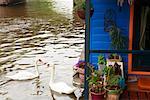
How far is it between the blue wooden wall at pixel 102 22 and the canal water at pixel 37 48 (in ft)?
5.70

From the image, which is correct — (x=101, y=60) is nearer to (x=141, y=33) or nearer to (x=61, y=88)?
(x=141, y=33)

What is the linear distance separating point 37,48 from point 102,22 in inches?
289

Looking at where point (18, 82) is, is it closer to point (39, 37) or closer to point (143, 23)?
point (143, 23)

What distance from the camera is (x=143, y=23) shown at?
8.29m

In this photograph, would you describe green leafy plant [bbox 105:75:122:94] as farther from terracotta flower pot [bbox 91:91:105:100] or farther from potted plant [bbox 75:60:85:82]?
potted plant [bbox 75:60:85:82]

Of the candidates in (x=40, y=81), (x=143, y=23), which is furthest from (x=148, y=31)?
(x=40, y=81)

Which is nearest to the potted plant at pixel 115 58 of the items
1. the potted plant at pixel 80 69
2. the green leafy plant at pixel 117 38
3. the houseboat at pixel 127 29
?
the houseboat at pixel 127 29

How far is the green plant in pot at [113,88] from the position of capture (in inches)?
267

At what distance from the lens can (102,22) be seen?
844 centimetres

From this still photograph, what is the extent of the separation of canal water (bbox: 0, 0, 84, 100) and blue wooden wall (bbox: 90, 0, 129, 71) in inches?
68.4

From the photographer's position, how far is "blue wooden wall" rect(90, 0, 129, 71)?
8.25m

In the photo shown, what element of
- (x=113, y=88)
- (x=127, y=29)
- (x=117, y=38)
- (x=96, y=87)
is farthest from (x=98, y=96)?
(x=127, y=29)

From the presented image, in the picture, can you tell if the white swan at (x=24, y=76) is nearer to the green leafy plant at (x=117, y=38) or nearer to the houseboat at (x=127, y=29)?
the houseboat at (x=127, y=29)

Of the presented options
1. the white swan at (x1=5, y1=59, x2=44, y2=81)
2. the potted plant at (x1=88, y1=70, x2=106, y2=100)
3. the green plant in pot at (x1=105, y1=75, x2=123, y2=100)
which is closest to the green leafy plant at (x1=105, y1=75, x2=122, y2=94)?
the green plant in pot at (x1=105, y1=75, x2=123, y2=100)
